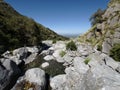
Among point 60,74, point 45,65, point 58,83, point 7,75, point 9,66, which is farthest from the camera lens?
point 45,65

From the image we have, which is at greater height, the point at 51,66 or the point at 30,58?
the point at 30,58

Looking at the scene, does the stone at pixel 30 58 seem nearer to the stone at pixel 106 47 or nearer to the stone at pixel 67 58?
the stone at pixel 67 58

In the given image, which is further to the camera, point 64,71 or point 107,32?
point 107,32

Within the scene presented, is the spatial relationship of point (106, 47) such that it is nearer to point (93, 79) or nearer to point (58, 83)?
point (58, 83)

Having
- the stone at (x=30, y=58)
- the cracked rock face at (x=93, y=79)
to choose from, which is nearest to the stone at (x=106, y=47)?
the cracked rock face at (x=93, y=79)

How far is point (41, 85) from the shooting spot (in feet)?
86.8

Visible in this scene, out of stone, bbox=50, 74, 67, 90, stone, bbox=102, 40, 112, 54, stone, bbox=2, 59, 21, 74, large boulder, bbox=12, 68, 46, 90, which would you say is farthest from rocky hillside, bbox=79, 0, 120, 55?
stone, bbox=2, 59, 21, 74

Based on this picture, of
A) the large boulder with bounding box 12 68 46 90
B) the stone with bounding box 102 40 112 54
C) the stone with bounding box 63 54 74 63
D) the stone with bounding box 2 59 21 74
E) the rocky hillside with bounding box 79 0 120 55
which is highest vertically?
the rocky hillside with bounding box 79 0 120 55

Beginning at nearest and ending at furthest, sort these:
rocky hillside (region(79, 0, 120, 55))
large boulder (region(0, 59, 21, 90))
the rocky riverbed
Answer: the rocky riverbed < large boulder (region(0, 59, 21, 90)) < rocky hillside (region(79, 0, 120, 55))

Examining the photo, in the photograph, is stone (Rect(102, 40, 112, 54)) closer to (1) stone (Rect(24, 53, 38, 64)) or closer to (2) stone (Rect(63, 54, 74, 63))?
(2) stone (Rect(63, 54, 74, 63))

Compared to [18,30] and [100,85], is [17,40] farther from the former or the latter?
[100,85]

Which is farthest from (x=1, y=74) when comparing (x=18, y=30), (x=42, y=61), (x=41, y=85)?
(x=18, y=30)

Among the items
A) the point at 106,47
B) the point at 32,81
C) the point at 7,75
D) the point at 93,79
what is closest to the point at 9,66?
the point at 7,75

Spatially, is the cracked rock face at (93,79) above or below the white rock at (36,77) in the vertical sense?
above
